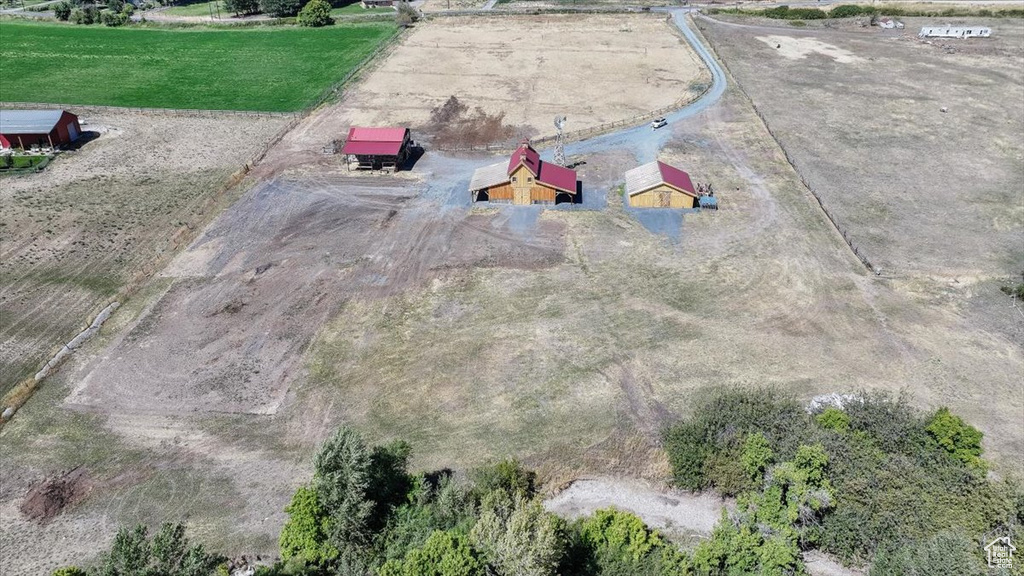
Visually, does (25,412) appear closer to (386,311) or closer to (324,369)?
(324,369)

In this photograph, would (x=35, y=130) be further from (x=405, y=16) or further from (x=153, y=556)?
(x=405, y=16)

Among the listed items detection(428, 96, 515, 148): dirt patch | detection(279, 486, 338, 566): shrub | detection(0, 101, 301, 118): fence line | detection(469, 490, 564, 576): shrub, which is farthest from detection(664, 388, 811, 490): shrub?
detection(0, 101, 301, 118): fence line

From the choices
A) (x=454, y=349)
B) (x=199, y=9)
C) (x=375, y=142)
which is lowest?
(x=454, y=349)

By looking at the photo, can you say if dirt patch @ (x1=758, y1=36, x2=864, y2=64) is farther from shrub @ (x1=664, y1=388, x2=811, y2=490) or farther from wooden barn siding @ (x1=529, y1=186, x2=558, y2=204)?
shrub @ (x1=664, y1=388, x2=811, y2=490)

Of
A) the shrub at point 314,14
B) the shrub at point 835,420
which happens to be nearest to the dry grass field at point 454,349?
the shrub at point 835,420

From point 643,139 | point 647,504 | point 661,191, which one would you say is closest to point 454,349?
point 647,504

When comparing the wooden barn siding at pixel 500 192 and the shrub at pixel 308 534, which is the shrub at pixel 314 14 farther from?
the shrub at pixel 308 534
